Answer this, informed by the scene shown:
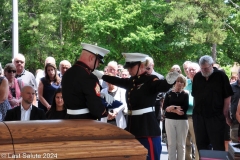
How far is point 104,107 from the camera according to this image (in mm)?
4273

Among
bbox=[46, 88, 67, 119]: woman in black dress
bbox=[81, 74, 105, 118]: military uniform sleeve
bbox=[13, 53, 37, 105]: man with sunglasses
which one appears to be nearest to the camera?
bbox=[81, 74, 105, 118]: military uniform sleeve

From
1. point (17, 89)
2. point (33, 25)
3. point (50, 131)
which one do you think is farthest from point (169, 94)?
point (33, 25)

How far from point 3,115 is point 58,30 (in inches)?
958

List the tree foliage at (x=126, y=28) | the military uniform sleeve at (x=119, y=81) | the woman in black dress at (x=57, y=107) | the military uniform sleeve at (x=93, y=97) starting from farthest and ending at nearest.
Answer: the tree foliage at (x=126, y=28), the woman in black dress at (x=57, y=107), the military uniform sleeve at (x=119, y=81), the military uniform sleeve at (x=93, y=97)

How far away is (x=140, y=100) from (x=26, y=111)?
70.0 inches

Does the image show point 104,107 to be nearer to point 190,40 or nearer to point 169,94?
point 169,94

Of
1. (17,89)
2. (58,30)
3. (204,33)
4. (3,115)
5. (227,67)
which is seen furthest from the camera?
(58,30)

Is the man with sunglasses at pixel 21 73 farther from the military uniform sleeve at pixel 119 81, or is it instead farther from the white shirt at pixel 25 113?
the military uniform sleeve at pixel 119 81

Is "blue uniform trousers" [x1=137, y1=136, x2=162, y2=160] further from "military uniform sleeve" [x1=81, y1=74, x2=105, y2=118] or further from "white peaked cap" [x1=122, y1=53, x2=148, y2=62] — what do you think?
"military uniform sleeve" [x1=81, y1=74, x2=105, y2=118]

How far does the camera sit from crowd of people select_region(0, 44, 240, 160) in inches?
173

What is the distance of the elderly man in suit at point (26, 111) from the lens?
239 inches

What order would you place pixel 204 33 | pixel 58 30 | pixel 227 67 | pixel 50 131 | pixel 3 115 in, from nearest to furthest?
pixel 50 131 → pixel 3 115 → pixel 204 33 → pixel 227 67 → pixel 58 30

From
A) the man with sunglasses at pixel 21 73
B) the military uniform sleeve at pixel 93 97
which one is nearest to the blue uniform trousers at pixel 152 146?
the military uniform sleeve at pixel 93 97

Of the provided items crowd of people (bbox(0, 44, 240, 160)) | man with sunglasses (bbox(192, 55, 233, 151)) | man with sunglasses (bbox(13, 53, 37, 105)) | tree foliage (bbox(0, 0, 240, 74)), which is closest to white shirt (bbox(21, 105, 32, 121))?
crowd of people (bbox(0, 44, 240, 160))
